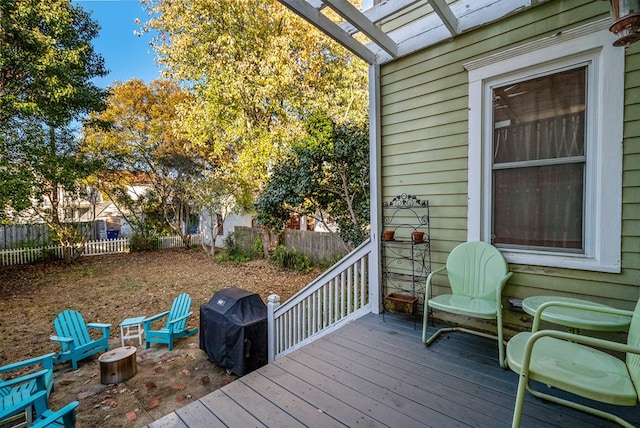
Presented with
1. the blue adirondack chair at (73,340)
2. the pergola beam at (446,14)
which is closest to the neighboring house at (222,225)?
the blue adirondack chair at (73,340)

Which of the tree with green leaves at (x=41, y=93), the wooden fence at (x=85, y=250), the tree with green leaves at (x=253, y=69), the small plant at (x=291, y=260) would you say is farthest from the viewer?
the wooden fence at (x=85, y=250)

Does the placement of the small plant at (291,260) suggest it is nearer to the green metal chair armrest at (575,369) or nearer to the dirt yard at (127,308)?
the dirt yard at (127,308)

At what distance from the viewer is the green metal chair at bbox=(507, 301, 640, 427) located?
3.83 ft

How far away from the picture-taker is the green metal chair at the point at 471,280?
7.52 ft

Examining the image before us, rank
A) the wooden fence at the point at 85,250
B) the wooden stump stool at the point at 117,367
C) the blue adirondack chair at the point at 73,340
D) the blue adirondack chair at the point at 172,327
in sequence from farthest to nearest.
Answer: the wooden fence at the point at 85,250 → the blue adirondack chair at the point at 172,327 → the blue adirondack chair at the point at 73,340 → the wooden stump stool at the point at 117,367

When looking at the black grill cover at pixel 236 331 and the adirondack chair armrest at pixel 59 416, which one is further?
the black grill cover at pixel 236 331

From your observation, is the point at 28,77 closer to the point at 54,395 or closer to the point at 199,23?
the point at 199,23

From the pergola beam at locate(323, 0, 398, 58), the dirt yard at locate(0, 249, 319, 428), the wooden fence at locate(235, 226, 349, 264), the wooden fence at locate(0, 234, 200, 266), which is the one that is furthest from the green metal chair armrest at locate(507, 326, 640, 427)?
the wooden fence at locate(0, 234, 200, 266)

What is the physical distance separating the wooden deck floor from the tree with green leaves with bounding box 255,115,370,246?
288 cm

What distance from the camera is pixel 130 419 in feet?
9.22

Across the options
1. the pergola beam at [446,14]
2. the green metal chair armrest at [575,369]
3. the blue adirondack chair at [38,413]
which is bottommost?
the blue adirondack chair at [38,413]

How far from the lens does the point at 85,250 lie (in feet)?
33.3

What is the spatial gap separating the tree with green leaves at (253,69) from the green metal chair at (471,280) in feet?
17.8

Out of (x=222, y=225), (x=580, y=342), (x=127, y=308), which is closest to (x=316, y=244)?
(x=127, y=308)
